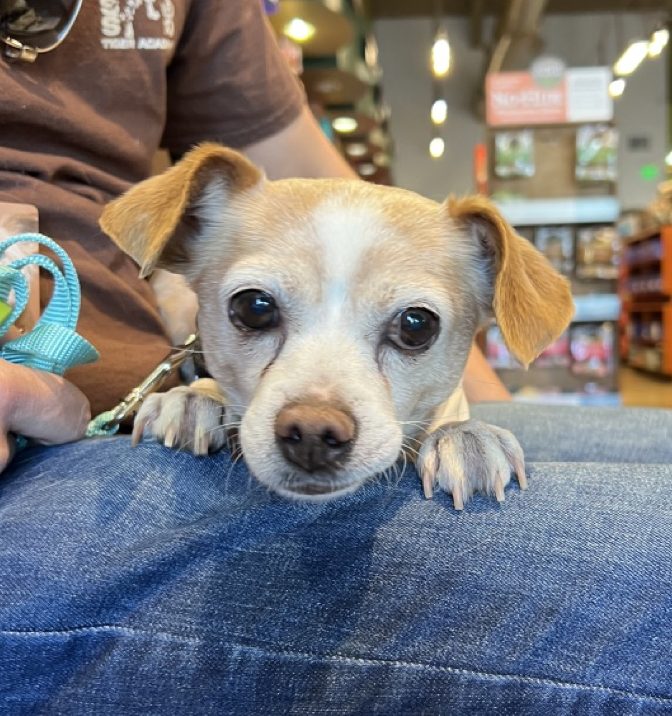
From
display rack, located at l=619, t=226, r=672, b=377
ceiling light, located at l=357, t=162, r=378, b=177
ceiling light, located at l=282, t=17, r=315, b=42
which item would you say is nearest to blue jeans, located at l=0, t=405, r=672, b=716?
ceiling light, located at l=282, t=17, r=315, b=42

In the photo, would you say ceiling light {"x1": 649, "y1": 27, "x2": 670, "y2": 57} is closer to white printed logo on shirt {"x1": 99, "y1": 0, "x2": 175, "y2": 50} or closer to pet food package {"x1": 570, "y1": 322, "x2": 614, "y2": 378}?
pet food package {"x1": 570, "y1": 322, "x2": 614, "y2": 378}

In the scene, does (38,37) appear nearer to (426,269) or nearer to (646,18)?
(426,269)

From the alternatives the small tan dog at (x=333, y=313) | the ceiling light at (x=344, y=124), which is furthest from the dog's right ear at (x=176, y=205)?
the ceiling light at (x=344, y=124)

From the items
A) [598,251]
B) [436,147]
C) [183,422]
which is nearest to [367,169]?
[436,147]

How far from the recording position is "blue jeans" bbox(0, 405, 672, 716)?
636mm

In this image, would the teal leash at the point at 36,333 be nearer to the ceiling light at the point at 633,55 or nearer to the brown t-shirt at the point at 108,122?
the brown t-shirt at the point at 108,122

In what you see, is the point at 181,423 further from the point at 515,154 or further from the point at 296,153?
the point at 515,154

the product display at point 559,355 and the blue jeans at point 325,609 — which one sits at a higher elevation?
the blue jeans at point 325,609

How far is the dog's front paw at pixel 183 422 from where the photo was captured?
0.84 metres

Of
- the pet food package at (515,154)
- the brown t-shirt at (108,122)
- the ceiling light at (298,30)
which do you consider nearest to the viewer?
the brown t-shirt at (108,122)

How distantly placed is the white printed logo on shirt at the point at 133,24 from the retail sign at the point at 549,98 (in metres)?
3.14

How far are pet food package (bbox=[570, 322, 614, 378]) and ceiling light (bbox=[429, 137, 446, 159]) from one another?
273 inches

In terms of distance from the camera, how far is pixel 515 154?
12.8ft

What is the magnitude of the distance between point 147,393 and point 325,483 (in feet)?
0.98
